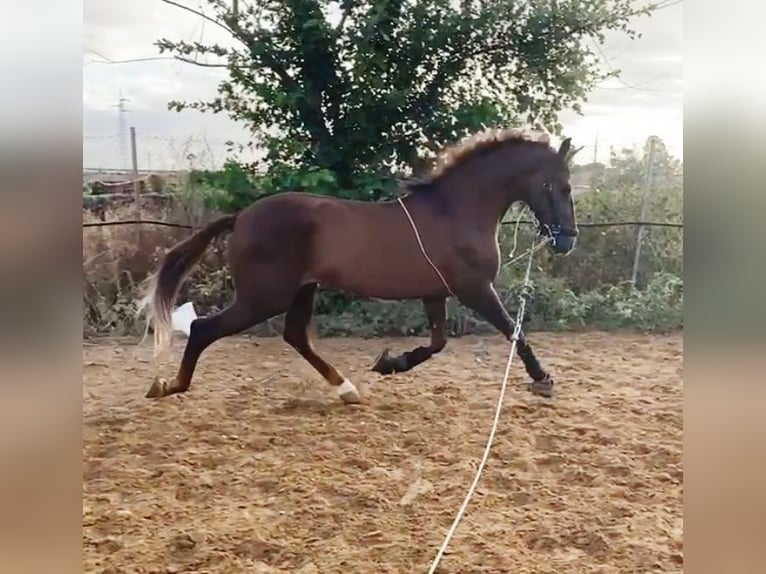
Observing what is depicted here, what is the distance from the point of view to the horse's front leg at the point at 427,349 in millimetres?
1988

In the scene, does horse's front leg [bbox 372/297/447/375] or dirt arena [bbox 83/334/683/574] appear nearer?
dirt arena [bbox 83/334/683/574]

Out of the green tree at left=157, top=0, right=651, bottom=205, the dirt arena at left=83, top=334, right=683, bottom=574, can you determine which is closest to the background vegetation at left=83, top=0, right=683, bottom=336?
the green tree at left=157, top=0, right=651, bottom=205

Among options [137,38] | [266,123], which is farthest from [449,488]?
[137,38]

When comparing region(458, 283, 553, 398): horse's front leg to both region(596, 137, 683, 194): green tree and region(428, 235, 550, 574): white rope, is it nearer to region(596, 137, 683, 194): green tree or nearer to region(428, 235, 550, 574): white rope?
region(428, 235, 550, 574): white rope

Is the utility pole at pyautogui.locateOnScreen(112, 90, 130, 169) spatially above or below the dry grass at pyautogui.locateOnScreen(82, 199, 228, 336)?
above

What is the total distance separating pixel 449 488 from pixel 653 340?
66 cm

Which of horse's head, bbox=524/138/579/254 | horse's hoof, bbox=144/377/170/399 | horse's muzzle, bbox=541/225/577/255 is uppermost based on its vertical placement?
horse's head, bbox=524/138/579/254

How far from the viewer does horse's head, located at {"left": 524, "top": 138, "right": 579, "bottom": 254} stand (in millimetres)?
1997

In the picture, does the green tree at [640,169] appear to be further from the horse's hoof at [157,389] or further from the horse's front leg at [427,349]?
the horse's hoof at [157,389]

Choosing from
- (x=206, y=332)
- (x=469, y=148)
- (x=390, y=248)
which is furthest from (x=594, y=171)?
(x=206, y=332)

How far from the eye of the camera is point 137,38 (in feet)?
6.29

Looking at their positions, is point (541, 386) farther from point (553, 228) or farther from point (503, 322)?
point (553, 228)

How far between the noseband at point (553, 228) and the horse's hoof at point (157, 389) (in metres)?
1.06

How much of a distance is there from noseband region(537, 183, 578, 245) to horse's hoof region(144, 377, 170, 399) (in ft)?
3.48
